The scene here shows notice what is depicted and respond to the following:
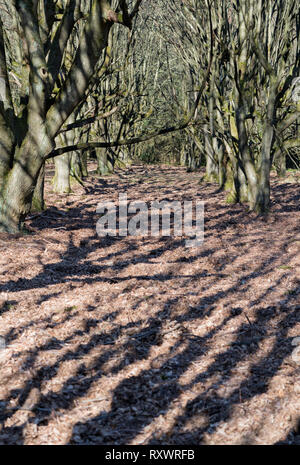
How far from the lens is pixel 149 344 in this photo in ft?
11.9

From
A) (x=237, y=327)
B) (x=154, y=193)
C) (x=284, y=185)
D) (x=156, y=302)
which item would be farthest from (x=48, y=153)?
(x=284, y=185)

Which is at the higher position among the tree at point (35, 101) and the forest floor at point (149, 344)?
the tree at point (35, 101)

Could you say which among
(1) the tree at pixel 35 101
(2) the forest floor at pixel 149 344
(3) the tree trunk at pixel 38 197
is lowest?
(2) the forest floor at pixel 149 344

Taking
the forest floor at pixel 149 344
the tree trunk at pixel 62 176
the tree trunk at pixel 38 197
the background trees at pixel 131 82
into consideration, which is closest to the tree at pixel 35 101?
the background trees at pixel 131 82

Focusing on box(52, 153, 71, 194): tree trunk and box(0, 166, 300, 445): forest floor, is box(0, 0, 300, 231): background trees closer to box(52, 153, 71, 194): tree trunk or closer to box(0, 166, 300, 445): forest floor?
box(52, 153, 71, 194): tree trunk

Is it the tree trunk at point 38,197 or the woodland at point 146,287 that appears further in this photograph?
the tree trunk at point 38,197

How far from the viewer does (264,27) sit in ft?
31.4

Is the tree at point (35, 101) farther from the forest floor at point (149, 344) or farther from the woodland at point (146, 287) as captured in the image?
the forest floor at point (149, 344)

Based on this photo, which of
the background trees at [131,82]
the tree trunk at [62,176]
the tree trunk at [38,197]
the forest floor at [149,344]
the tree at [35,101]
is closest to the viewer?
the forest floor at [149,344]

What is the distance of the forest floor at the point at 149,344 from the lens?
2.58 meters

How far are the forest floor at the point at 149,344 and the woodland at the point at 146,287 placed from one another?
0.04 ft

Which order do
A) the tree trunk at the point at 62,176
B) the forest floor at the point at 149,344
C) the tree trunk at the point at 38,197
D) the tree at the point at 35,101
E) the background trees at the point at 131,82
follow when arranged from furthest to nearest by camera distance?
the tree trunk at the point at 62,176, the tree trunk at the point at 38,197, the background trees at the point at 131,82, the tree at the point at 35,101, the forest floor at the point at 149,344
